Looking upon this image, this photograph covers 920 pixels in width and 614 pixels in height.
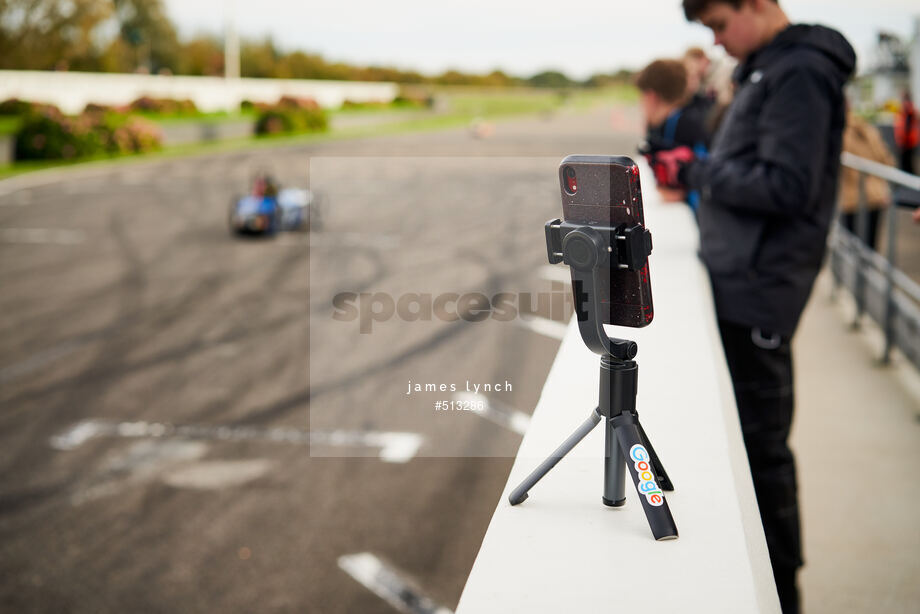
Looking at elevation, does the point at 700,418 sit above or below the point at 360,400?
above

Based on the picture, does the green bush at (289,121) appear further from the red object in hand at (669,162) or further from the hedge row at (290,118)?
the red object in hand at (669,162)

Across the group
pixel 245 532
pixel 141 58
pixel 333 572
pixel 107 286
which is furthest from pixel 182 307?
pixel 141 58

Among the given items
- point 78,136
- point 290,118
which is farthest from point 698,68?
point 290,118

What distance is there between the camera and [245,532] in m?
4.12

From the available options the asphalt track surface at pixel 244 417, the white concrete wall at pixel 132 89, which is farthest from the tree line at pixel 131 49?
the asphalt track surface at pixel 244 417

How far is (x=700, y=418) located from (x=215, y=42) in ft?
290

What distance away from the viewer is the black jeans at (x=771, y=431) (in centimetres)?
260

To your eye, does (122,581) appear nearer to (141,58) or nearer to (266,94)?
(266,94)

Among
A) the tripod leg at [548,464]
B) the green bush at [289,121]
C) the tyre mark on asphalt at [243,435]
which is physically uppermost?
the green bush at [289,121]

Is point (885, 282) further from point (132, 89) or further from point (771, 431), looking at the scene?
point (132, 89)

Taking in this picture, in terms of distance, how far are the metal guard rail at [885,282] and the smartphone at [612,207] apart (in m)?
4.06

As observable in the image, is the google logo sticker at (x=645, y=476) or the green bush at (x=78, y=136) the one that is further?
the green bush at (x=78, y=136)

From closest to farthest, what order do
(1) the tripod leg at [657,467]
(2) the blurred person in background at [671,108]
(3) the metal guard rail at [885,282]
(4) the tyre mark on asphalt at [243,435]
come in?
1. (1) the tripod leg at [657,467]
2. (2) the blurred person in background at [671,108]
3. (4) the tyre mark on asphalt at [243,435]
4. (3) the metal guard rail at [885,282]

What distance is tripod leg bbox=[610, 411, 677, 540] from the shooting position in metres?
1.39
